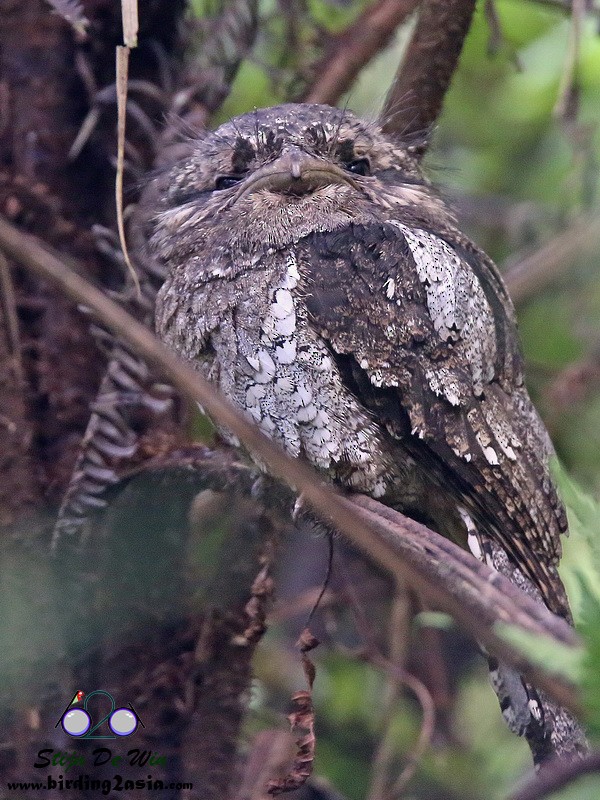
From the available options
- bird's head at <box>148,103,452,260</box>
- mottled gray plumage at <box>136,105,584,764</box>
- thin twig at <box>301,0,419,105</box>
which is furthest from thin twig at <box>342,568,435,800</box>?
thin twig at <box>301,0,419,105</box>

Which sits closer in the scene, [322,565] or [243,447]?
[243,447]

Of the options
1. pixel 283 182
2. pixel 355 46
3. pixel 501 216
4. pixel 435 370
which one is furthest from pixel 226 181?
pixel 501 216

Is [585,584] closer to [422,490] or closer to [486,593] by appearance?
[486,593]

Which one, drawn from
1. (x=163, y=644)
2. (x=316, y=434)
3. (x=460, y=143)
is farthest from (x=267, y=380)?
(x=460, y=143)

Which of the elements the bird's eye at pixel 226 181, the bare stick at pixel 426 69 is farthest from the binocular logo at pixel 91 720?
the bare stick at pixel 426 69

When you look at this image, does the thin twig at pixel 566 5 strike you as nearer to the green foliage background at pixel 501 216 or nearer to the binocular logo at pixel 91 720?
the green foliage background at pixel 501 216

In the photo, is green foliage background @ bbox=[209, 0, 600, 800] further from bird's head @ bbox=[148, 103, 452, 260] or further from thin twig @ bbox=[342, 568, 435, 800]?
bird's head @ bbox=[148, 103, 452, 260]

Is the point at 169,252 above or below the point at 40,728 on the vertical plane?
above
